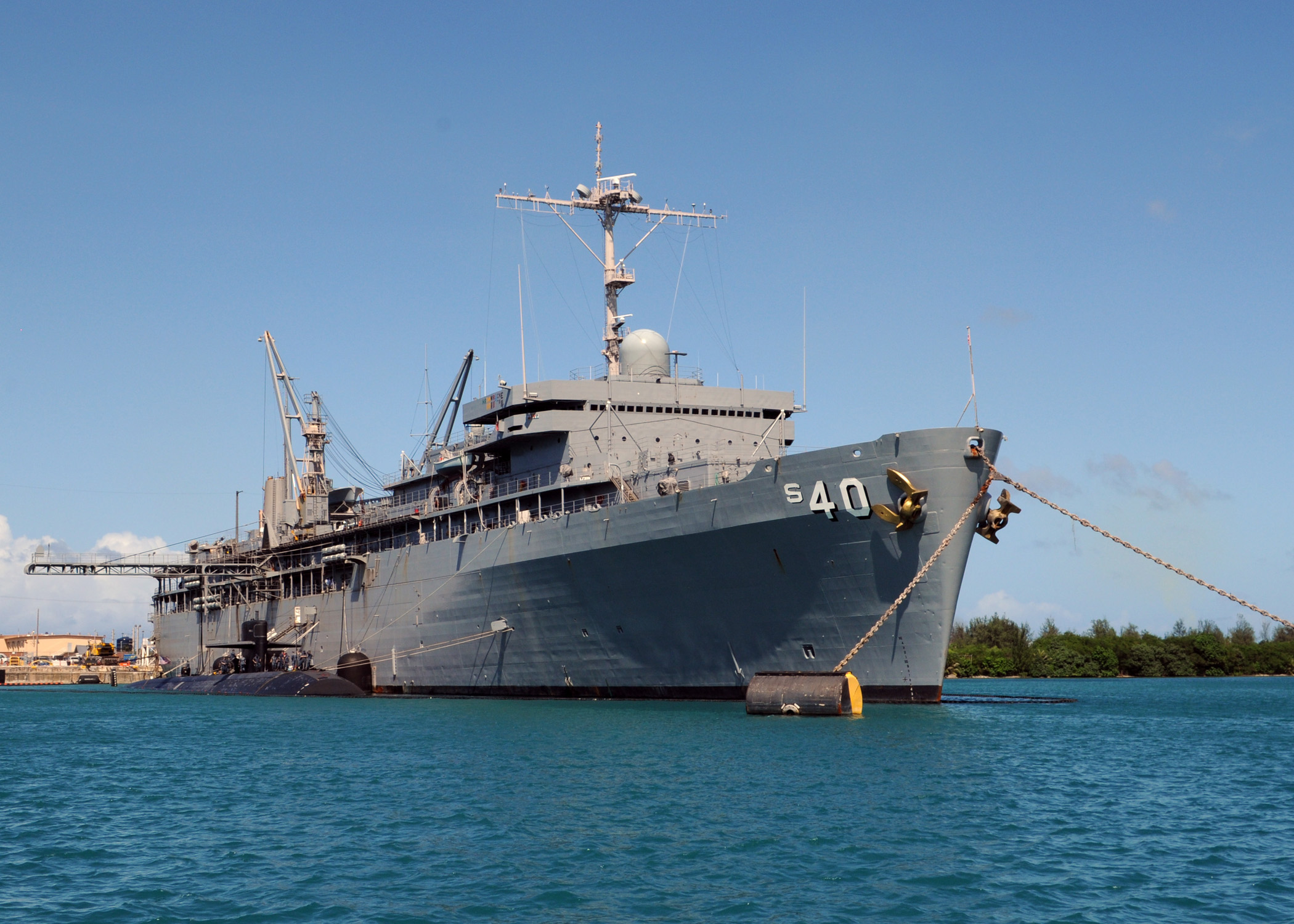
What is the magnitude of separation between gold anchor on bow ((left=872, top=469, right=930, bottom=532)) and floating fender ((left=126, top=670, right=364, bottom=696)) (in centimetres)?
2465

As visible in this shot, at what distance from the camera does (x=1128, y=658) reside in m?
77.4

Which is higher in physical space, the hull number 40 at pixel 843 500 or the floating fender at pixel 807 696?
the hull number 40 at pixel 843 500

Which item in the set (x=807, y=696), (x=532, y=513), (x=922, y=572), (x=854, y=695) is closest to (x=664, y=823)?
(x=807, y=696)

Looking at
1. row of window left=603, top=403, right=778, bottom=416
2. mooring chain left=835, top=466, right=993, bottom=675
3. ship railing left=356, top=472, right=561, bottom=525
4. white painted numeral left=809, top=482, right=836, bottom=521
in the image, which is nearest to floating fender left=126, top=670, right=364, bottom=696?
ship railing left=356, top=472, right=561, bottom=525

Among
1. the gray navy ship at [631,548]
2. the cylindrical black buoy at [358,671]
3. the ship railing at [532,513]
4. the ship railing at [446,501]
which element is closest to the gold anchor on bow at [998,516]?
the gray navy ship at [631,548]

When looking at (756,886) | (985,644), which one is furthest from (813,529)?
(985,644)

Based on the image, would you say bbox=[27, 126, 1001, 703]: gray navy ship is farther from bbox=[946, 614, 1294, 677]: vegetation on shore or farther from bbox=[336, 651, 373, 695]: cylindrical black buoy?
bbox=[946, 614, 1294, 677]: vegetation on shore

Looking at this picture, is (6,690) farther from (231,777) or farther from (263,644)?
(231,777)

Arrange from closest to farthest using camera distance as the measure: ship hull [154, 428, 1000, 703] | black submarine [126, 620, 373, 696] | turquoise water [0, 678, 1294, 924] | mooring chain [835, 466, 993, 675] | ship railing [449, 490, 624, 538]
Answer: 1. turquoise water [0, 678, 1294, 924]
2. mooring chain [835, 466, 993, 675]
3. ship hull [154, 428, 1000, 703]
4. ship railing [449, 490, 624, 538]
5. black submarine [126, 620, 373, 696]

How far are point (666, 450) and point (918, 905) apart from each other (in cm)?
2343

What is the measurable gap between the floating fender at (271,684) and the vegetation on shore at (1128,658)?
49.3 meters

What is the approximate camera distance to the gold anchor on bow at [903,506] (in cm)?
2542

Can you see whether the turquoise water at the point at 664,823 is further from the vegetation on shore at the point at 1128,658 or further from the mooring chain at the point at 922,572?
the vegetation on shore at the point at 1128,658

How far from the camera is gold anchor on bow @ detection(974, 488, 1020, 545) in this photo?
26.4 metres
